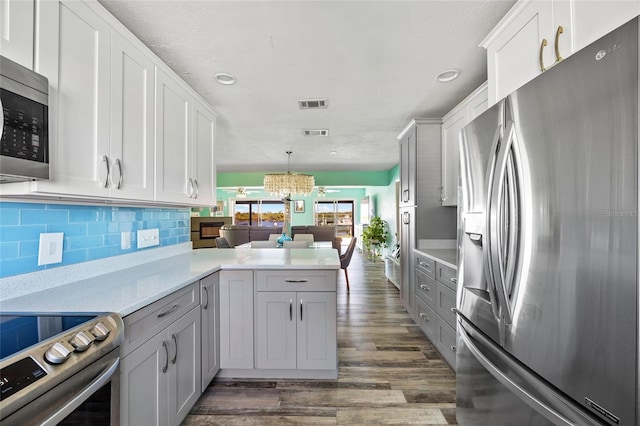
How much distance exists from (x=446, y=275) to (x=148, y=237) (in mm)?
2327

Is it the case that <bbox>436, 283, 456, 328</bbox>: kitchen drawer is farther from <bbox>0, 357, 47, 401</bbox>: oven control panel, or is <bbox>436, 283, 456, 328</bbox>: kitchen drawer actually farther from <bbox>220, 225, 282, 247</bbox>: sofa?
<bbox>220, 225, 282, 247</bbox>: sofa

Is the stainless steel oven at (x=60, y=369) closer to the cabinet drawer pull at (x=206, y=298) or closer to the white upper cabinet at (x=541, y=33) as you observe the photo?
the cabinet drawer pull at (x=206, y=298)

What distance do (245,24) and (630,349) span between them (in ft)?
6.75

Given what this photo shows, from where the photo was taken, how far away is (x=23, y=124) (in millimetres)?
957

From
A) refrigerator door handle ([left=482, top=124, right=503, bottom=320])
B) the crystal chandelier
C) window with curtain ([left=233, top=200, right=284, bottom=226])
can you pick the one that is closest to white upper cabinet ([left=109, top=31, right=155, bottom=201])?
refrigerator door handle ([left=482, top=124, right=503, bottom=320])

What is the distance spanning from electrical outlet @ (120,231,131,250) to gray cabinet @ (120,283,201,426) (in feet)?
1.94

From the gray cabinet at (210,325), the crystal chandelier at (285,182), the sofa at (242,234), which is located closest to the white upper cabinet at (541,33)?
the gray cabinet at (210,325)

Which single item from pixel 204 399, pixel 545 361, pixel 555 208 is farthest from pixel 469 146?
pixel 204 399

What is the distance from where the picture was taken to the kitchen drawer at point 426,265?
2.57m

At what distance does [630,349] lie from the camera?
660 millimetres

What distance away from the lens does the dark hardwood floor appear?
1715 mm

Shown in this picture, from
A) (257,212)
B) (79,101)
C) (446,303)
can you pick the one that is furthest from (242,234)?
(79,101)

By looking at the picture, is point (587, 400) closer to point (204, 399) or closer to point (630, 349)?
point (630, 349)

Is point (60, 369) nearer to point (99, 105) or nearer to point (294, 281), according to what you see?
point (99, 105)
